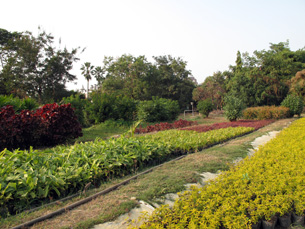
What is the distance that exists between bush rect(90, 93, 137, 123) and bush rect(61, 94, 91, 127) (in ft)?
1.82

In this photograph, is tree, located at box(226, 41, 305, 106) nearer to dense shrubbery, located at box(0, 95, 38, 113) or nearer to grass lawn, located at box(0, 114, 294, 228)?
dense shrubbery, located at box(0, 95, 38, 113)

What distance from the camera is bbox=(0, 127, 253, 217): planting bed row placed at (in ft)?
9.83

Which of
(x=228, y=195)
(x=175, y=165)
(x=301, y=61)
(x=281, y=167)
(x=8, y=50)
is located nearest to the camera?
(x=228, y=195)

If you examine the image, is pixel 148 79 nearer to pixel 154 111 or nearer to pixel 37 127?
pixel 154 111

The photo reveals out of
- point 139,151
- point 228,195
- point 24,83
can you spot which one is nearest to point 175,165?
point 139,151

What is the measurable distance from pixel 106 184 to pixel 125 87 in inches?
972

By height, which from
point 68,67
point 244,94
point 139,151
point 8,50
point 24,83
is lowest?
point 139,151

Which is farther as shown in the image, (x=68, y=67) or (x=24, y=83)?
(x=68, y=67)

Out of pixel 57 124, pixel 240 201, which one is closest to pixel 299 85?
pixel 57 124

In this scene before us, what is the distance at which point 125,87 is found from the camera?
27.8 m

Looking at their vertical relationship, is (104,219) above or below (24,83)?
below

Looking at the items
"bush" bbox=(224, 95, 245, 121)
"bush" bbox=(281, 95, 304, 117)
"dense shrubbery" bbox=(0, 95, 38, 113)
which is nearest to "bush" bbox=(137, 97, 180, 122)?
"bush" bbox=(224, 95, 245, 121)

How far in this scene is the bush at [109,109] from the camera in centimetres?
1359

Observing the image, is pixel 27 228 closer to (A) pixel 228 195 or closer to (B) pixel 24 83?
(A) pixel 228 195
